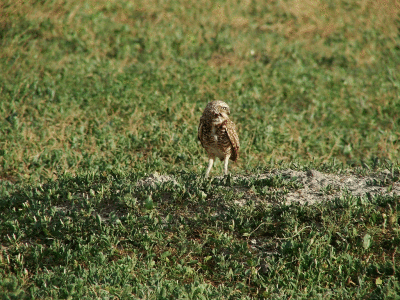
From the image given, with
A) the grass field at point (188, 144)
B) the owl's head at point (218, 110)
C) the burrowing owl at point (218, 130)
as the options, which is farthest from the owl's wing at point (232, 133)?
the grass field at point (188, 144)

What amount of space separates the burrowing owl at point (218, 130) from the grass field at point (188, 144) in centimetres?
42

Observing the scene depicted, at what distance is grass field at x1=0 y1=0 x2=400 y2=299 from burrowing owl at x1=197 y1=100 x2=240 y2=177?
0.42 m

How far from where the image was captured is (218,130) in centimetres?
707

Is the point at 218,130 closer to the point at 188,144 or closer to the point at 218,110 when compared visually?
the point at 218,110

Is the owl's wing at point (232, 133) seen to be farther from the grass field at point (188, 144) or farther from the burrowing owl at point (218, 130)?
the grass field at point (188, 144)

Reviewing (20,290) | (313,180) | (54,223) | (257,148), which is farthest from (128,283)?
(257,148)

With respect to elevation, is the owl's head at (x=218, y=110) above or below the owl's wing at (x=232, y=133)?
above

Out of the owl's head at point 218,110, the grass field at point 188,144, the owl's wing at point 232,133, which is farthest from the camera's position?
the owl's wing at point 232,133

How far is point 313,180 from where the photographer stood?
20.9ft

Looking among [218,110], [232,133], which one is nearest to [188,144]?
[232,133]

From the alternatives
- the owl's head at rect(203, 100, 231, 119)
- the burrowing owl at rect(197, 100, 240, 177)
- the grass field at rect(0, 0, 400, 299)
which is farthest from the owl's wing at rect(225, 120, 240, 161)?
the grass field at rect(0, 0, 400, 299)

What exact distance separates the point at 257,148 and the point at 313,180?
2.90 metres

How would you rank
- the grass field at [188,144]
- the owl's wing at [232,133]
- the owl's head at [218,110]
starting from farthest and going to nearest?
the owl's wing at [232,133], the owl's head at [218,110], the grass field at [188,144]

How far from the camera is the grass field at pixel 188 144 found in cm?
519
